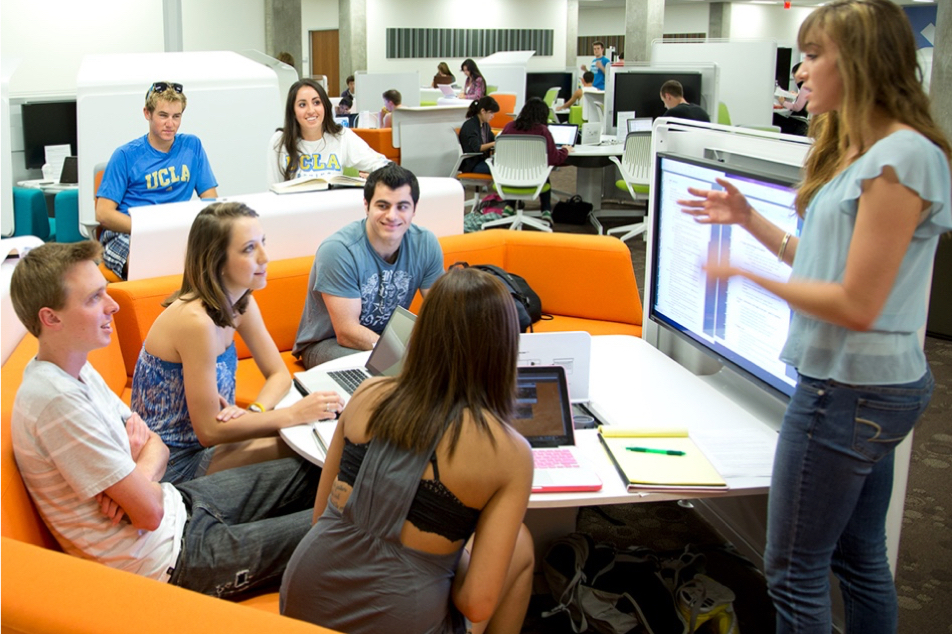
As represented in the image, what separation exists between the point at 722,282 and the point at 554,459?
0.73 meters

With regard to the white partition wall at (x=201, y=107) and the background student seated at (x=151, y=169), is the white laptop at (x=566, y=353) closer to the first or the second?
the background student seated at (x=151, y=169)

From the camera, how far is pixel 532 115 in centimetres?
800

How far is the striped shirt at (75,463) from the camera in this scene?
1826 mm

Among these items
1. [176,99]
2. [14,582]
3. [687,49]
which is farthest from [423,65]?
[14,582]

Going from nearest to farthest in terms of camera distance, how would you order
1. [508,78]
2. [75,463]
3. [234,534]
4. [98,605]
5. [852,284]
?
[98,605] < [852,284] < [75,463] < [234,534] < [508,78]

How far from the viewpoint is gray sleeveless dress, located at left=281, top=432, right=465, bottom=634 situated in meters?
1.68

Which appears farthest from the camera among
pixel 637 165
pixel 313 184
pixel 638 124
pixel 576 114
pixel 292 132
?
pixel 576 114

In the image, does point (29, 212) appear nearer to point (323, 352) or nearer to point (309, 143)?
point (309, 143)

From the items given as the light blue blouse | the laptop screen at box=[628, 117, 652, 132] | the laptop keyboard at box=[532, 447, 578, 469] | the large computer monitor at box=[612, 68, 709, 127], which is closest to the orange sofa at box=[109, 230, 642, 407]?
the laptop keyboard at box=[532, 447, 578, 469]

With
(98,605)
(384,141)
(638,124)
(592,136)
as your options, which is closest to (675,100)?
(638,124)

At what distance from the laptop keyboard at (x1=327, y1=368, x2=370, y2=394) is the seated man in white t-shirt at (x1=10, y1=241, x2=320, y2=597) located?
56cm

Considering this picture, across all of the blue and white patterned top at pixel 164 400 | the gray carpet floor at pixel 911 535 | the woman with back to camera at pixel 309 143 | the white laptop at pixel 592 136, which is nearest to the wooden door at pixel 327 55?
the white laptop at pixel 592 136

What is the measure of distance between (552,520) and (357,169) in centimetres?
265

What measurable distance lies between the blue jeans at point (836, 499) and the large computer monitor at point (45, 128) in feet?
17.8
